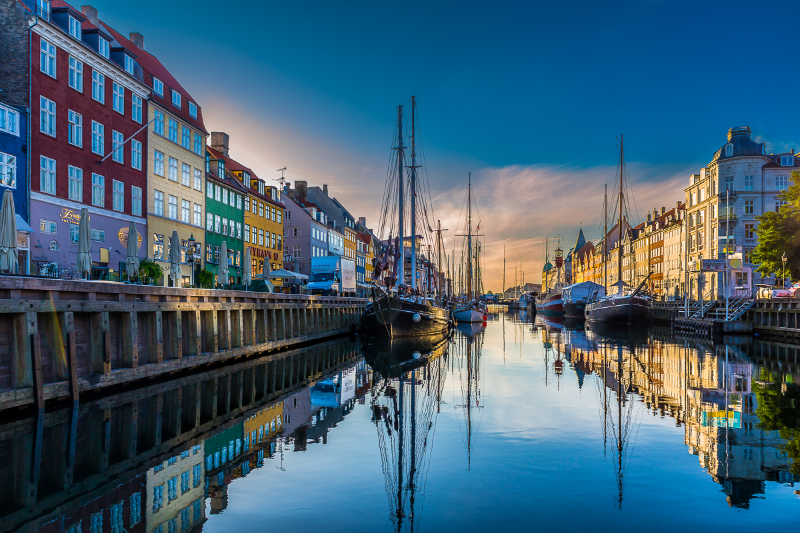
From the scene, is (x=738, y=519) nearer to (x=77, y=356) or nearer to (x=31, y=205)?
(x=77, y=356)

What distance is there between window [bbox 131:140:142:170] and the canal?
2469 centimetres

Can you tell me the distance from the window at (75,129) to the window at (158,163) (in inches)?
358

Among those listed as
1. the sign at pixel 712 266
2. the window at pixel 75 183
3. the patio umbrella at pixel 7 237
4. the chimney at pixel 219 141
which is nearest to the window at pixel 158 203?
the window at pixel 75 183

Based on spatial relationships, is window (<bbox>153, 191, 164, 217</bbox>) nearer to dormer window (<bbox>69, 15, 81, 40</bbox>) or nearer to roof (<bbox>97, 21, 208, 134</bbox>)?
roof (<bbox>97, 21, 208, 134</bbox>)

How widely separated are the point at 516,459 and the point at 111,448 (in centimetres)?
783

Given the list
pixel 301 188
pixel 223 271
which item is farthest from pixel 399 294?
pixel 301 188

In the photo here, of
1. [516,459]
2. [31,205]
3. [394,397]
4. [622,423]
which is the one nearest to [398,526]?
[516,459]

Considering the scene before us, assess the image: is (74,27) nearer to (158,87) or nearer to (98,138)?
(98,138)

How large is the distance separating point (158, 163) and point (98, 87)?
870cm

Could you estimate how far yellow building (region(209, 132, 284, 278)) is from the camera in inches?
2527

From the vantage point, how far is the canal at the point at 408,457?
8.43 m

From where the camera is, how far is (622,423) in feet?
48.3

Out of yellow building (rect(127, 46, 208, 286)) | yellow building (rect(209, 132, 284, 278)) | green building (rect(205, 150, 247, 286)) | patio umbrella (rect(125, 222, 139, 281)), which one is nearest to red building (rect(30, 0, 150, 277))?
yellow building (rect(127, 46, 208, 286))

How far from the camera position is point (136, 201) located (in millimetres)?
41094
